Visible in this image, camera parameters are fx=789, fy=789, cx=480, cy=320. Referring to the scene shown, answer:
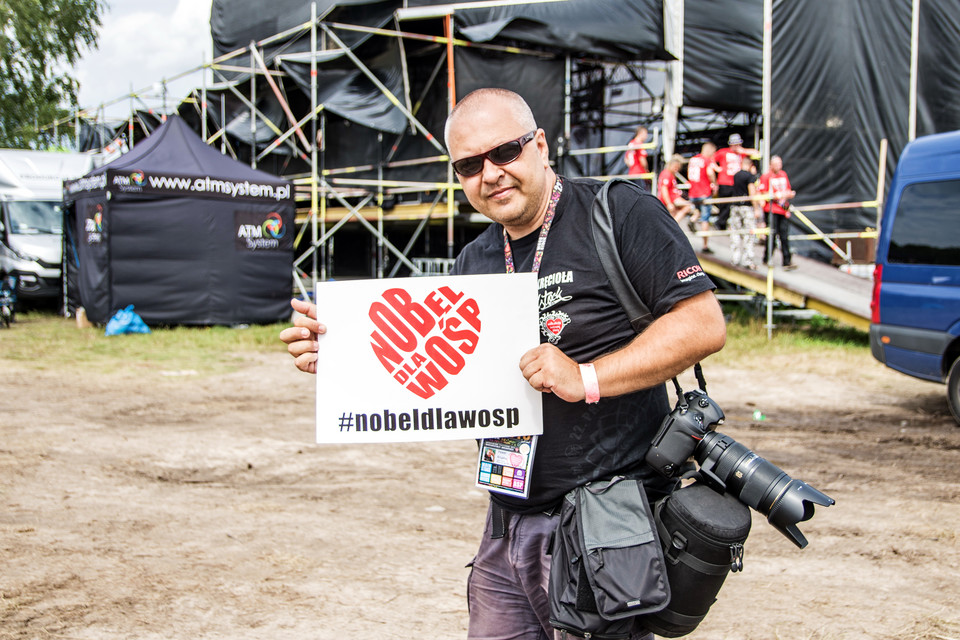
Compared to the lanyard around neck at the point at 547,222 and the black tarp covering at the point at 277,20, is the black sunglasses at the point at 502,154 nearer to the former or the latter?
the lanyard around neck at the point at 547,222

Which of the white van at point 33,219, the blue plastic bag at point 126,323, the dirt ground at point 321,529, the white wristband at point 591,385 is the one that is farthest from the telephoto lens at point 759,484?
the white van at point 33,219

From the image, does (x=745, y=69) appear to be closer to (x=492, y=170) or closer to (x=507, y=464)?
(x=492, y=170)

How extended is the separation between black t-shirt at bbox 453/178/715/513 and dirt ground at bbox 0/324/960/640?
1.78 meters

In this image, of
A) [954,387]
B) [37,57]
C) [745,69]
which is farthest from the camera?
[37,57]

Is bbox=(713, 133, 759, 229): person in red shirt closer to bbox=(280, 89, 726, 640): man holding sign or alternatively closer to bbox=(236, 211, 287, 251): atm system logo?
bbox=(236, 211, 287, 251): atm system logo

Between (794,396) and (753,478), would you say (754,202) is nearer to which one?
(794,396)

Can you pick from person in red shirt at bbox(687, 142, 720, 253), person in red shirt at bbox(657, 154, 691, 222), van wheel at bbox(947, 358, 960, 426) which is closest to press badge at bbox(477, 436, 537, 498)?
van wheel at bbox(947, 358, 960, 426)

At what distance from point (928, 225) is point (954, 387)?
1536 mm

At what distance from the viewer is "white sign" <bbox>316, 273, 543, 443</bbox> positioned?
2.11 metres

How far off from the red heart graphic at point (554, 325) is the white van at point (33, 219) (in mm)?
17674

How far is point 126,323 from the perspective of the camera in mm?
13539

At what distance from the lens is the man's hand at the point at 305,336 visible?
2154mm

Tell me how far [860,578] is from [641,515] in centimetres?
278

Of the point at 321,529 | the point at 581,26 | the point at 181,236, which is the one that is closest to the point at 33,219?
the point at 181,236
